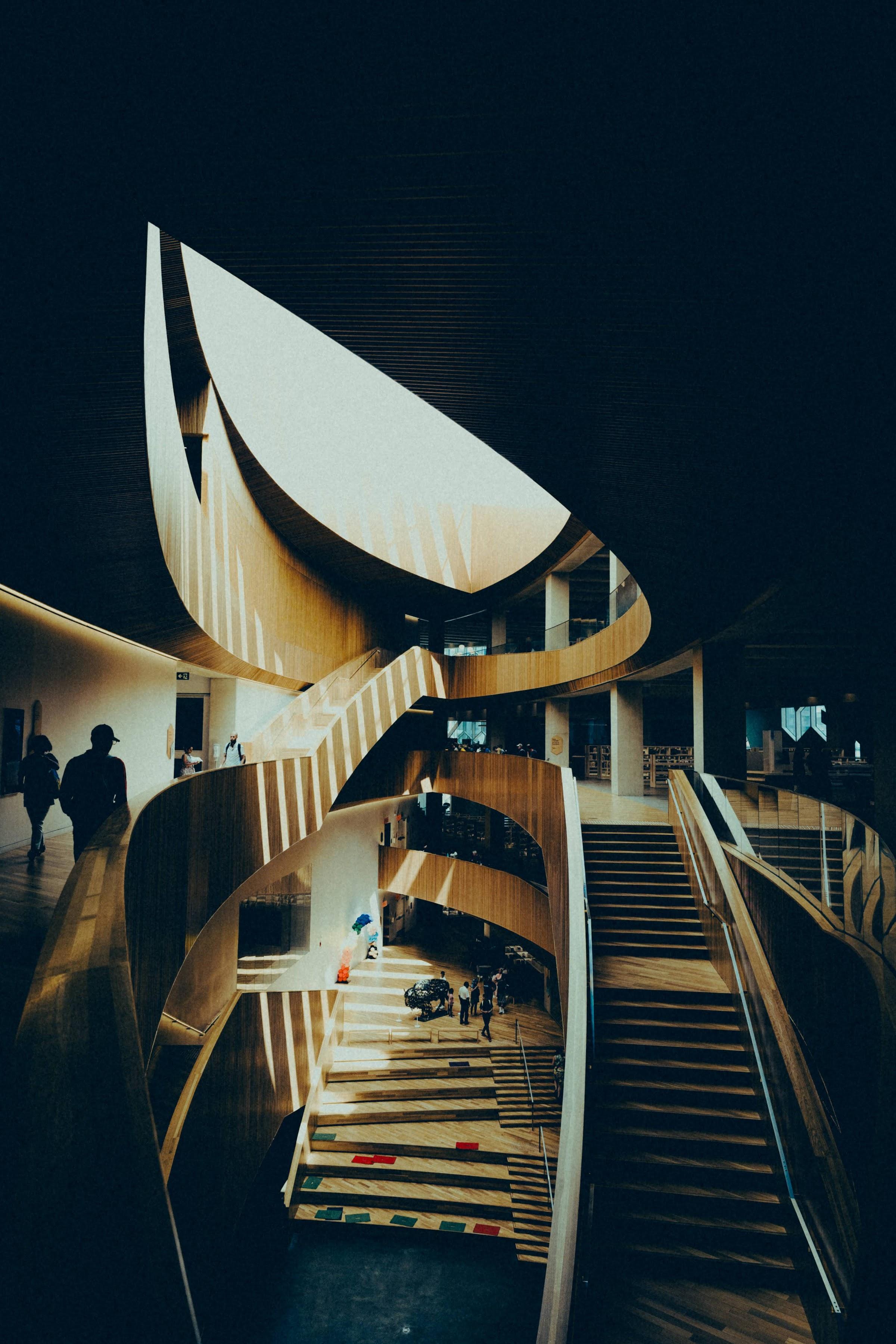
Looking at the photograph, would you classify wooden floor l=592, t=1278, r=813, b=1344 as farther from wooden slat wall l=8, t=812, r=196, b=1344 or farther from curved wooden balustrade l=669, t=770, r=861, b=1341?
wooden slat wall l=8, t=812, r=196, b=1344

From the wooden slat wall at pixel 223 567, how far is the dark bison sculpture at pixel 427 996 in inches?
337

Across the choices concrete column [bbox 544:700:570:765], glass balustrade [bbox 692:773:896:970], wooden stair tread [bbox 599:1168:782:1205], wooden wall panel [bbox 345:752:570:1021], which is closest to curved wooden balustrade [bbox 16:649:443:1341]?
wooden stair tread [bbox 599:1168:782:1205]

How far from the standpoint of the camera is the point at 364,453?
17.8m

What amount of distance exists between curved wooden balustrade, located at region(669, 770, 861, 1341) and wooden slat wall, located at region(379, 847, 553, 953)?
5.34 meters

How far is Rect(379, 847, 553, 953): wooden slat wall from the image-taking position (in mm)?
15109

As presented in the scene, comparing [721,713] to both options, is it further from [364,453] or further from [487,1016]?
[364,453]

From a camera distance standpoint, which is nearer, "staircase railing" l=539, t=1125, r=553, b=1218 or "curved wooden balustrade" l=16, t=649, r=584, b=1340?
"curved wooden balustrade" l=16, t=649, r=584, b=1340

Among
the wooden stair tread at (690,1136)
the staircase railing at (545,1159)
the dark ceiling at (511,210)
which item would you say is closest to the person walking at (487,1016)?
the staircase railing at (545,1159)

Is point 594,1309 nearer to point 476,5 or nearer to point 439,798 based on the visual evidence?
point 476,5

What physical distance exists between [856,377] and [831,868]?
408cm

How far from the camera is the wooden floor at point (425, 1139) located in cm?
1130

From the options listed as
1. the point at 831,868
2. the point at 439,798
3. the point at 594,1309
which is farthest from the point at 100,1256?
the point at 439,798

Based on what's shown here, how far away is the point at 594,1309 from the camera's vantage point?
192 inches

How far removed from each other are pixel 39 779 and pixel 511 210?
6.07 metres
